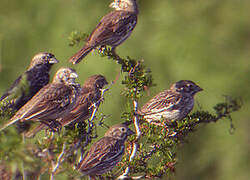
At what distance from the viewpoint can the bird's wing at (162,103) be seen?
310 inches

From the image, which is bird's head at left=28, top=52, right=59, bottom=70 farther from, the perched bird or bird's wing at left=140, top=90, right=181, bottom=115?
bird's wing at left=140, top=90, right=181, bottom=115

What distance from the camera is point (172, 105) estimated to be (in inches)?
311

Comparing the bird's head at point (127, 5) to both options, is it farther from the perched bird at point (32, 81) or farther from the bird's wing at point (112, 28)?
the perched bird at point (32, 81)

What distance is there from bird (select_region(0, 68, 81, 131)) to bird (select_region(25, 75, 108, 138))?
132 millimetres

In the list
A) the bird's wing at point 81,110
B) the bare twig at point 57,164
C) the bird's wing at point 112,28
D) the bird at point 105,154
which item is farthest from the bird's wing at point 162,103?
the bare twig at point 57,164

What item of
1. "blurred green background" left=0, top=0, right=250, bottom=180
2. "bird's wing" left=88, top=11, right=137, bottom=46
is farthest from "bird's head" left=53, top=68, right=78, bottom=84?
"blurred green background" left=0, top=0, right=250, bottom=180

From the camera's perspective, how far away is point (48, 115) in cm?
648

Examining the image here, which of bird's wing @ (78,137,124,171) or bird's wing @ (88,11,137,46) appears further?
bird's wing @ (88,11,137,46)

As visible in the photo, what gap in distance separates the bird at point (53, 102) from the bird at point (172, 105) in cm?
109

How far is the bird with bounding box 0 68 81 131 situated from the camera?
622 cm

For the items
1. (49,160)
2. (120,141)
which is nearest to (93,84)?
(120,141)

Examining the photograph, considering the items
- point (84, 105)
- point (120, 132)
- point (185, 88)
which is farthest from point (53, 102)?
point (185, 88)

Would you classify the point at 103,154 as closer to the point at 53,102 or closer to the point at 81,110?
the point at 81,110

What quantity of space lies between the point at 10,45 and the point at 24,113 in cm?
990
